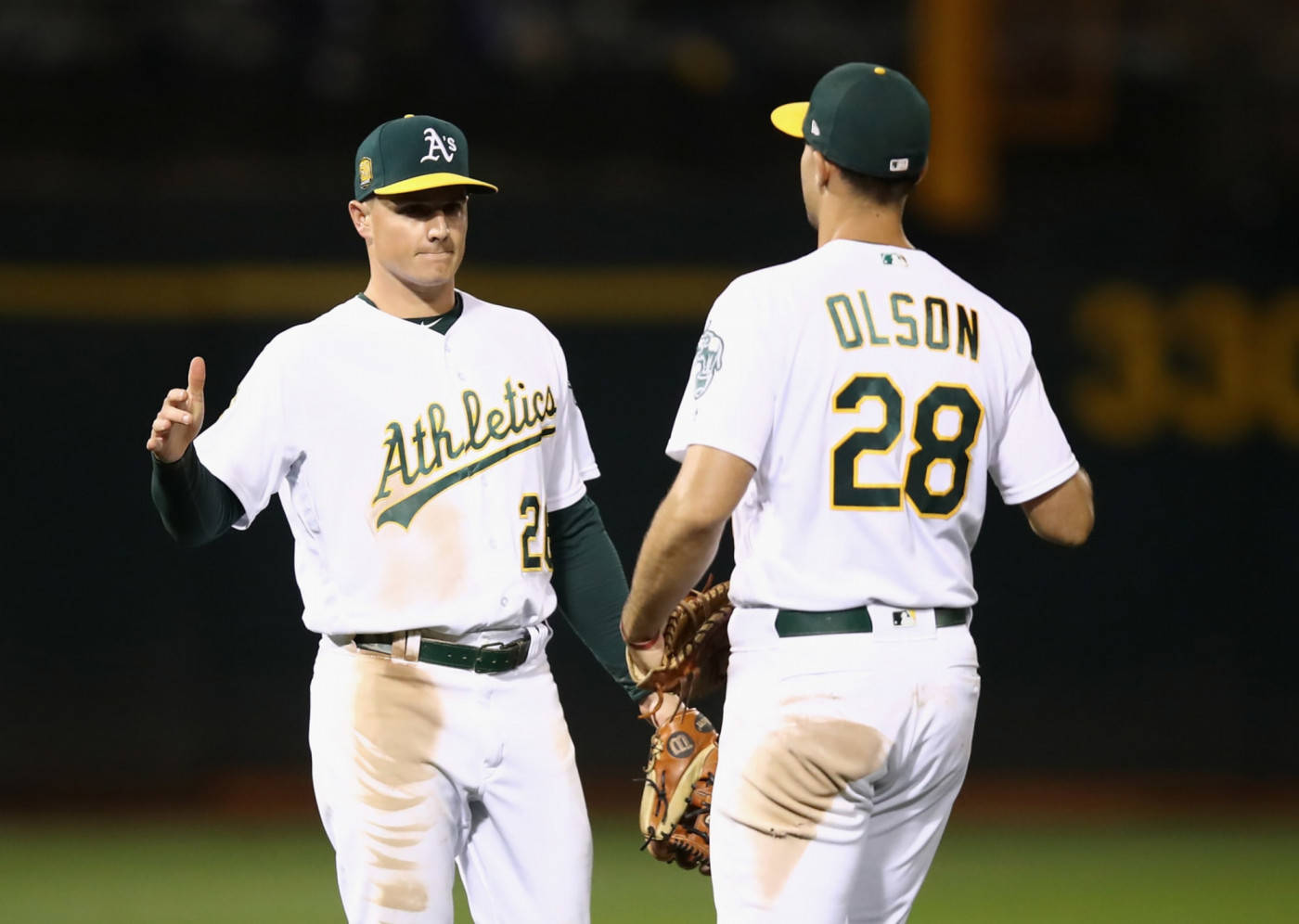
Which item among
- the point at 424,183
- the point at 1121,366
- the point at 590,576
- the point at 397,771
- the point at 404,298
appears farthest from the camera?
the point at 1121,366

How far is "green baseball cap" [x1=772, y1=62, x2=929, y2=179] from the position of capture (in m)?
3.00

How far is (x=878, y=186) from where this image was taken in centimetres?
306

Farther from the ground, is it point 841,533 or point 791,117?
point 791,117

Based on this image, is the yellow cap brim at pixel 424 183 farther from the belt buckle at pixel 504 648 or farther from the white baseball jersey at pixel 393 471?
the belt buckle at pixel 504 648

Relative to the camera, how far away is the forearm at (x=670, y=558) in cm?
287

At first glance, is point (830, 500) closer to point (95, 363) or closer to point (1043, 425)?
point (1043, 425)

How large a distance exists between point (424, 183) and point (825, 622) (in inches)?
47.4

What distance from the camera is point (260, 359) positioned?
3.49 m

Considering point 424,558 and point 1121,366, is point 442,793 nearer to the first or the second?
point 424,558

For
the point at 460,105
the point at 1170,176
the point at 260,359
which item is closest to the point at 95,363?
the point at 460,105

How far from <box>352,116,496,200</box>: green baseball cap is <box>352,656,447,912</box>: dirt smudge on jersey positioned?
0.92 metres

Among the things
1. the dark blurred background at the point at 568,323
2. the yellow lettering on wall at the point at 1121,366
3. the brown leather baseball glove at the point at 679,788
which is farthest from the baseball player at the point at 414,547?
the yellow lettering on wall at the point at 1121,366

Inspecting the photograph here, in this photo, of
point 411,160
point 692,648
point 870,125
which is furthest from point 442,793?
point 870,125

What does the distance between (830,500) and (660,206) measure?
6.47 m
